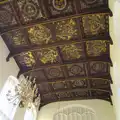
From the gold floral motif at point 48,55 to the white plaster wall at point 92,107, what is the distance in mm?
4977

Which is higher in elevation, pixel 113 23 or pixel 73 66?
pixel 73 66

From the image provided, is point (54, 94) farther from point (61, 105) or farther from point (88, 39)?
point (88, 39)

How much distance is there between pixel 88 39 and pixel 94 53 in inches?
50.5

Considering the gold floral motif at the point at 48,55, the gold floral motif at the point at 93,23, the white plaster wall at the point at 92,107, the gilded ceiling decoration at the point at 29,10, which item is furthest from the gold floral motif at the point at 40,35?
the white plaster wall at the point at 92,107

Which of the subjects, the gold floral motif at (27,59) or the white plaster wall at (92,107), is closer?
the gold floral motif at (27,59)

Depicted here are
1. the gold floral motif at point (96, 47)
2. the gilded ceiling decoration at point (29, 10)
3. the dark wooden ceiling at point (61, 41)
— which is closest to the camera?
the gilded ceiling decoration at point (29, 10)

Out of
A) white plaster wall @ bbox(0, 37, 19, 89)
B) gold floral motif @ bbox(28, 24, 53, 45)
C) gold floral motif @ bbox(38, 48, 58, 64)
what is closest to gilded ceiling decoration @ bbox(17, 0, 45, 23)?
gold floral motif @ bbox(28, 24, 53, 45)

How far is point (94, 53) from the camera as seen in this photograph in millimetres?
10711

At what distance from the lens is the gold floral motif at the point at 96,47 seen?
32.9ft

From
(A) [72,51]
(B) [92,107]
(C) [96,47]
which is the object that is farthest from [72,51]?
(B) [92,107]

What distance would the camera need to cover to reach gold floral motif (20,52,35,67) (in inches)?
436

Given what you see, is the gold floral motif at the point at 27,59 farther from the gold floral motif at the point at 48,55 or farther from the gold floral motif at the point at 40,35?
the gold floral motif at the point at 40,35

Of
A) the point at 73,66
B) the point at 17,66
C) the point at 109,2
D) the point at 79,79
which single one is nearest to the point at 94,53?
the point at 73,66

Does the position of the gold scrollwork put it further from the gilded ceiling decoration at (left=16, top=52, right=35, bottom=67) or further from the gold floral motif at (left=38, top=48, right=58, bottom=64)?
the gilded ceiling decoration at (left=16, top=52, right=35, bottom=67)
